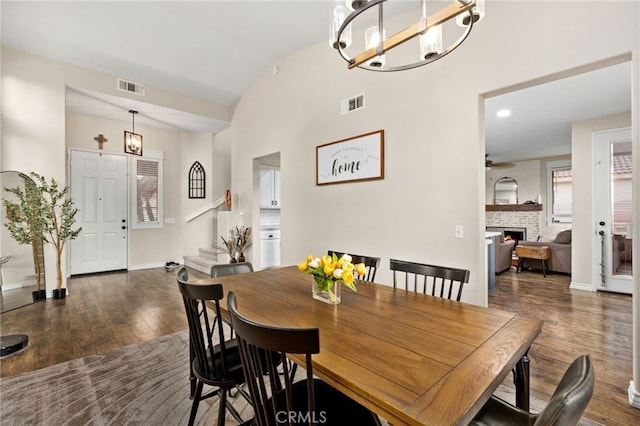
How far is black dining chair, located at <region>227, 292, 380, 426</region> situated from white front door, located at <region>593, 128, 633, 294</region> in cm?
523

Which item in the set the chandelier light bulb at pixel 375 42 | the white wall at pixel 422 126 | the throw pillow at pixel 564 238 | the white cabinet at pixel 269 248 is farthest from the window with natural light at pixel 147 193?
the throw pillow at pixel 564 238

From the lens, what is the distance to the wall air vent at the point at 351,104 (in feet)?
11.4

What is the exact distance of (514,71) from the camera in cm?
234

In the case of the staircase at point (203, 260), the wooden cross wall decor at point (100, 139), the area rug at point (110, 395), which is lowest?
the area rug at point (110, 395)

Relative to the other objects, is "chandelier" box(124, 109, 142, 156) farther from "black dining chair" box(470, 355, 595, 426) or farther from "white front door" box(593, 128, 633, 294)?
"white front door" box(593, 128, 633, 294)

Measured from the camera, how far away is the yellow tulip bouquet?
1.54m

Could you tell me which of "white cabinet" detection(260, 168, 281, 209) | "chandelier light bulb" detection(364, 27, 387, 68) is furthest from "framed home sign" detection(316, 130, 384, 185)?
"white cabinet" detection(260, 168, 281, 209)

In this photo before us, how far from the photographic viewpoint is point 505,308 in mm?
3750

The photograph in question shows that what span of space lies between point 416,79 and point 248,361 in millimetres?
2965

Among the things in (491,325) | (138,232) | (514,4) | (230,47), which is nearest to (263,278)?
(491,325)

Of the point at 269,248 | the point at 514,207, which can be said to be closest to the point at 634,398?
the point at 269,248

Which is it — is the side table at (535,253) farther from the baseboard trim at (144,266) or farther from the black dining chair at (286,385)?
the baseboard trim at (144,266)

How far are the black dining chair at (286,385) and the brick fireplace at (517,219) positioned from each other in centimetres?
857

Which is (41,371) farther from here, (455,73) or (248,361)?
(455,73)
